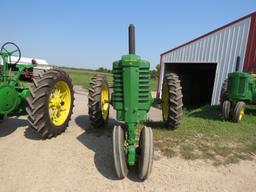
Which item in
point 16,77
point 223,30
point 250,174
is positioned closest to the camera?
point 250,174

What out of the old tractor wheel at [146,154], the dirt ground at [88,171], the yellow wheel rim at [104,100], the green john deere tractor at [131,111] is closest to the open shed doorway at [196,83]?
the yellow wheel rim at [104,100]

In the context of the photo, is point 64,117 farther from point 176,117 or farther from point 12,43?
point 176,117

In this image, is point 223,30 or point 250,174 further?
point 223,30

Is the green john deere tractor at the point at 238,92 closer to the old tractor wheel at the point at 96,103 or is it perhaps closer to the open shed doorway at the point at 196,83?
the old tractor wheel at the point at 96,103

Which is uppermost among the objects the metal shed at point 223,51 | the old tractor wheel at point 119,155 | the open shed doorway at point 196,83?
the metal shed at point 223,51

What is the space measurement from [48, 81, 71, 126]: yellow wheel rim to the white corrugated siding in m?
7.30

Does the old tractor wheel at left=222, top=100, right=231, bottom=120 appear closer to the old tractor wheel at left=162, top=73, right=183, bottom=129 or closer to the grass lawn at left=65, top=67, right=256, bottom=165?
the grass lawn at left=65, top=67, right=256, bottom=165

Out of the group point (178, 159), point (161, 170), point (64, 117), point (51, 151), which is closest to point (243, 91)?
point (178, 159)

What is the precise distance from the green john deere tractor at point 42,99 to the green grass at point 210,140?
2054 millimetres

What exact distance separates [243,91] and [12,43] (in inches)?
256

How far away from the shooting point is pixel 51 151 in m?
4.00

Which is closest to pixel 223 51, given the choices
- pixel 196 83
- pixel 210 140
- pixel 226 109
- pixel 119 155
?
pixel 226 109

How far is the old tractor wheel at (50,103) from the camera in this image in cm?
404

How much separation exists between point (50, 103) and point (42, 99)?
457 mm
